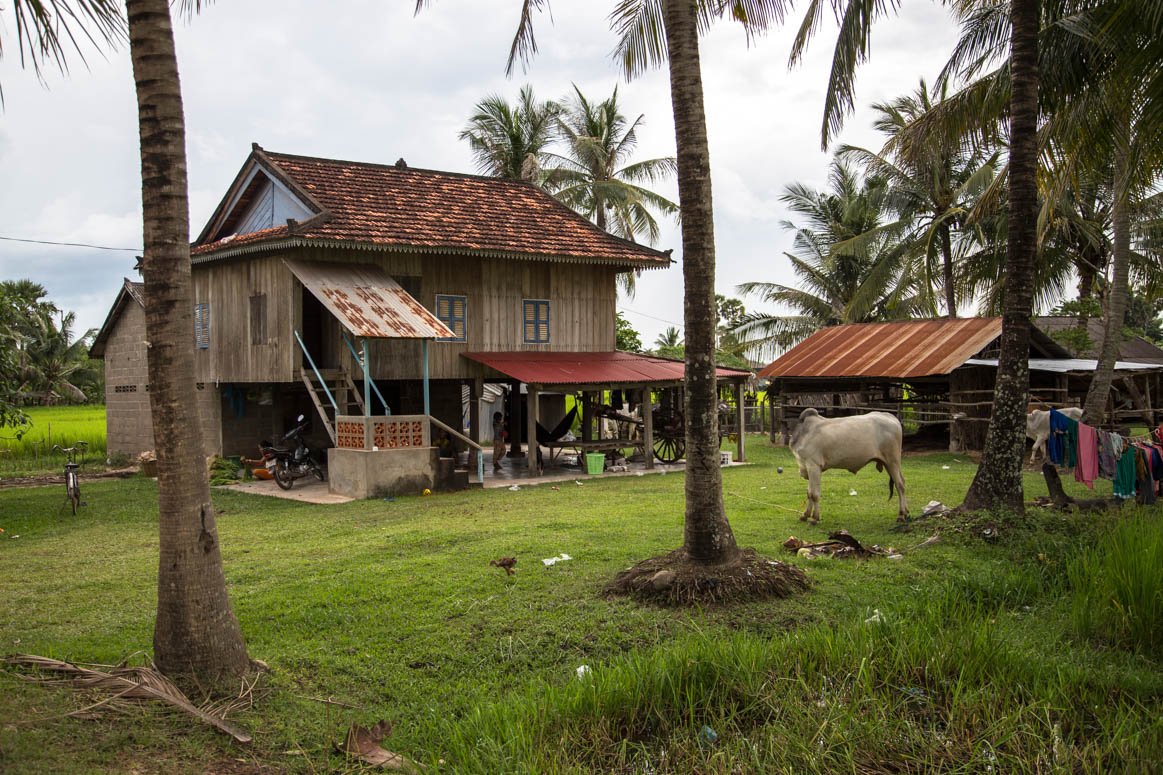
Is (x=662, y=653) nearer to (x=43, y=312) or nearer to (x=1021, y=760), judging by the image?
(x=1021, y=760)

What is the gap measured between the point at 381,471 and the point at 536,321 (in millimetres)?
6631

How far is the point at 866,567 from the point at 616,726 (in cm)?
437

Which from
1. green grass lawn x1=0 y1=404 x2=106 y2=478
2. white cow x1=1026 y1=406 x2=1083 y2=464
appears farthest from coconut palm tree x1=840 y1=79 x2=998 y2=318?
green grass lawn x1=0 y1=404 x2=106 y2=478

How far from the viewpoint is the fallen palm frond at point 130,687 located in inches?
197

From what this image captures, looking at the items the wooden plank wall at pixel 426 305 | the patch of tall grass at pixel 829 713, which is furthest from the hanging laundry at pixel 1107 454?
the wooden plank wall at pixel 426 305

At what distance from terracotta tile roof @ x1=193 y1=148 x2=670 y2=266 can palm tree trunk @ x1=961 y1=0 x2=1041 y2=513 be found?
1127 cm

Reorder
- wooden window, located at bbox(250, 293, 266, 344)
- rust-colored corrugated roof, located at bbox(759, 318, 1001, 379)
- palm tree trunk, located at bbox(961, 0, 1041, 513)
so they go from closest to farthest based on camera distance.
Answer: palm tree trunk, located at bbox(961, 0, 1041, 513) → wooden window, located at bbox(250, 293, 266, 344) → rust-colored corrugated roof, located at bbox(759, 318, 1001, 379)

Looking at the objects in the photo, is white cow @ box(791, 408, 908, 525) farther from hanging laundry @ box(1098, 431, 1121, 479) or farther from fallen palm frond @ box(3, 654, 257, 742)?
fallen palm frond @ box(3, 654, 257, 742)

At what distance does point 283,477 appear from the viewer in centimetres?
1722

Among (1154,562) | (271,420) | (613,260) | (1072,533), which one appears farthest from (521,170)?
(1154,562)

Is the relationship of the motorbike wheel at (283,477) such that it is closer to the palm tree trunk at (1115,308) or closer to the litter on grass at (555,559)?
the litter on grass at (555,559)

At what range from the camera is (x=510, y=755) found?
452 cm

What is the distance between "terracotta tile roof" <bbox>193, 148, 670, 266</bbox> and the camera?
59.1 feet

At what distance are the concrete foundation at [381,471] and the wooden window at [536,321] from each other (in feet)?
17.5
